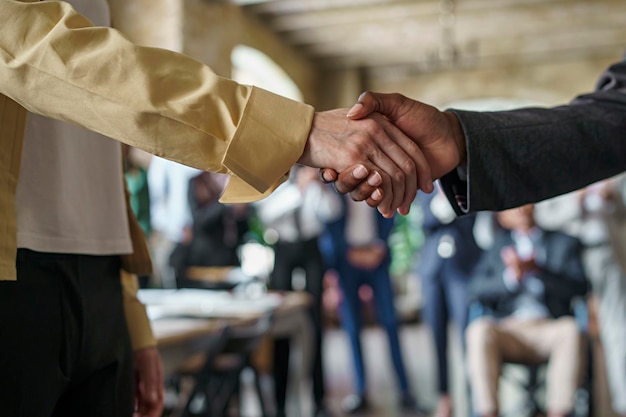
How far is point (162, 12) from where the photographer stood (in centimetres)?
680

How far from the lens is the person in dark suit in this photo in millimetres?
1088

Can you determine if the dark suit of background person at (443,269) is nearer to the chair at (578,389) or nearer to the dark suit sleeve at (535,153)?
the chair at (578,389)

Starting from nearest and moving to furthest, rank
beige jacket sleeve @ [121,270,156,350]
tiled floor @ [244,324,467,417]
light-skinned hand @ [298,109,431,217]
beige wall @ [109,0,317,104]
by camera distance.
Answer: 1. light-skinned hand @ [298,109,431,217]
2. beige jacket sleeve @ [121,270,156,350]
3. tiled floor @ [244,324,467,417]
4. beige wall @ [109,0,317,104]

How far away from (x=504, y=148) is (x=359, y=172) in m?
0.24

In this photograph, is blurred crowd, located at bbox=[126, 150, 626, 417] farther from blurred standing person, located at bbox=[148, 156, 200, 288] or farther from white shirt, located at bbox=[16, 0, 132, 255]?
white shirt, located at bbox=[16, 0, 132, 255]

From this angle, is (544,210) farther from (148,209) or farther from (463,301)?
(148,209)

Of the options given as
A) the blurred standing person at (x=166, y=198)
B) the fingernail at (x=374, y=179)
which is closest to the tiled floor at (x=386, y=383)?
the blurred standing person at (x=166, y=198)

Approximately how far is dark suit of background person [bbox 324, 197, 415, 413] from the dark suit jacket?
116 cm

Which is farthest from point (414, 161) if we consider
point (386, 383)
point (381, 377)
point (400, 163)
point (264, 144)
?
point (381, 377)

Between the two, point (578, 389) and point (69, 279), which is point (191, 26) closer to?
point (578, 389)

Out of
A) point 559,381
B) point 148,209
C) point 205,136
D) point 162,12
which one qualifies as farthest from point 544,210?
point 205,136

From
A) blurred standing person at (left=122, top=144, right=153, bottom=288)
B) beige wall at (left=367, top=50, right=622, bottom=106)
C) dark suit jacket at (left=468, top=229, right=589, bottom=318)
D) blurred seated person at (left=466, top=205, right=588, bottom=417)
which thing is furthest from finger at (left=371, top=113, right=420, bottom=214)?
beige wall at (left=367, top=50, right=622, bottom=106)

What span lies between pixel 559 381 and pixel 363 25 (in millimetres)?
6475

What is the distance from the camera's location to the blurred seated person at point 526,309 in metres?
3.55
